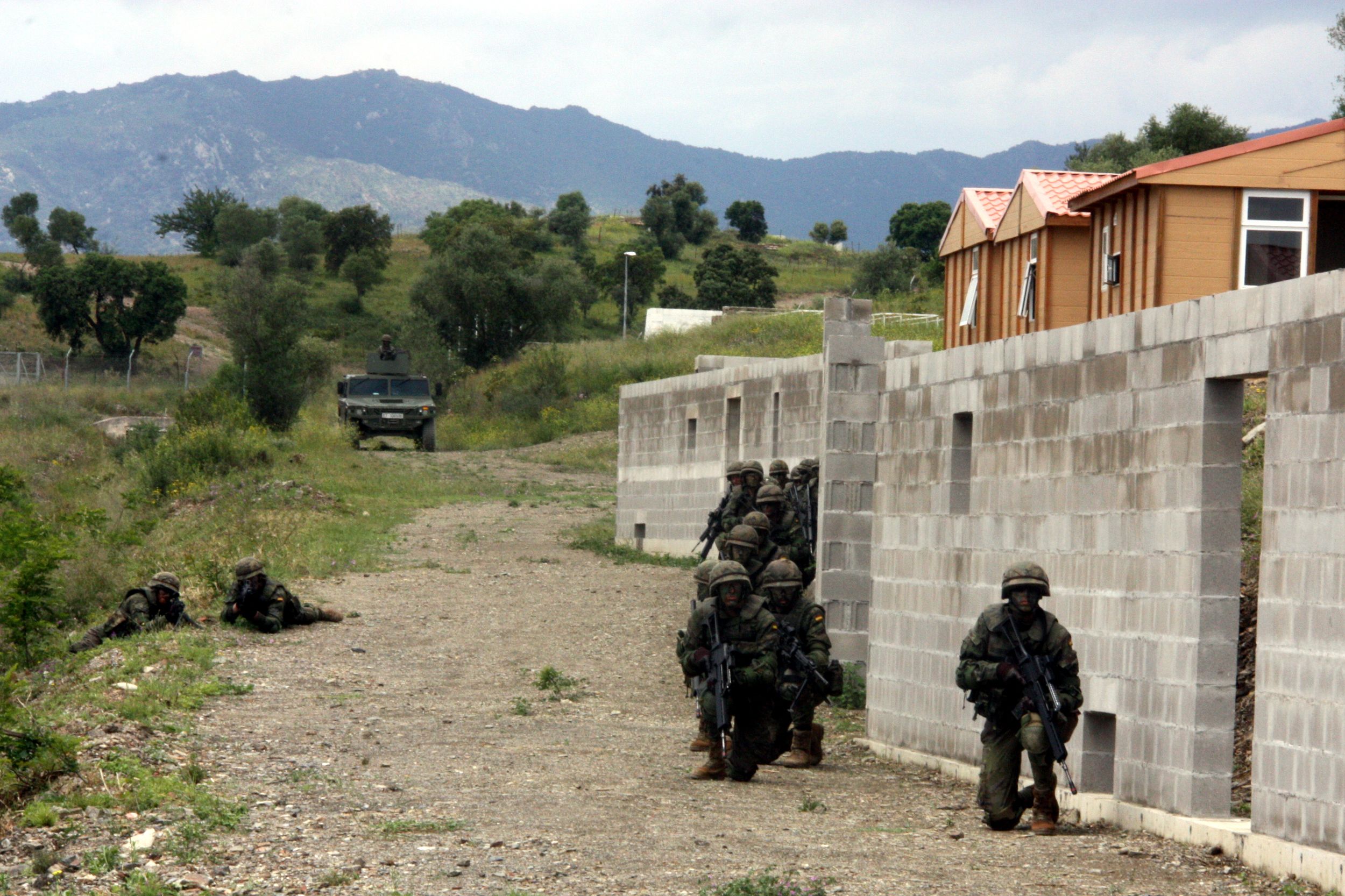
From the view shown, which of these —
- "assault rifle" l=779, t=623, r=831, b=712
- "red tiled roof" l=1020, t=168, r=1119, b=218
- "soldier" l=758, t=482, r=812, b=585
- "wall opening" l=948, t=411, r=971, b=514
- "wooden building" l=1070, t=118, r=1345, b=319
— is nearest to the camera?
"assault rifle" l=779, t=623, r=831, b=712

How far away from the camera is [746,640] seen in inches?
391

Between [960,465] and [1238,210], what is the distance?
11.3 metres

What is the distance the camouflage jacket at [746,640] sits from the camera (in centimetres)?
983

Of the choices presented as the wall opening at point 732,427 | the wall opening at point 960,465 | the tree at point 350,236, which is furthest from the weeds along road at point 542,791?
the tree at point 350,236

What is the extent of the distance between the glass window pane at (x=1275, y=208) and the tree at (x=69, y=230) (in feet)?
299

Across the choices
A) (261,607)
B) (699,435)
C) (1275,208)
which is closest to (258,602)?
(261,607)

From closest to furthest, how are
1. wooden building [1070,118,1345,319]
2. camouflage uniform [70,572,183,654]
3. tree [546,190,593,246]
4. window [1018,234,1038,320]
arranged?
camouflage uniform [70,572,183,654] < wooden building [1070,118,1345,319] < window [1018,234,1038,320] < tree [546,190,593,246]

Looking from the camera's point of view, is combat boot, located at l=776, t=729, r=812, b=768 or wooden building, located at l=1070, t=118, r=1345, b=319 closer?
combat boot, located at l=776, t=729, r=812, b=768

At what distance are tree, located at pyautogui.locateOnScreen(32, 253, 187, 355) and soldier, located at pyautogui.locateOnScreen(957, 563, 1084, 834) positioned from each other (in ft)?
213

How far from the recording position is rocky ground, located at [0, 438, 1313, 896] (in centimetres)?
711

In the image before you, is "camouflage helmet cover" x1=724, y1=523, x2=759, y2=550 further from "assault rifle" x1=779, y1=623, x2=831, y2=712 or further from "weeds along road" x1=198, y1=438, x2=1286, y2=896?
"weeds along road" x1=198, y1=438, x2=1286, y2=896

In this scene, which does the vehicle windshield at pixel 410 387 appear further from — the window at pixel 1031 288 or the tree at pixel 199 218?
the tree at pixel 199 218

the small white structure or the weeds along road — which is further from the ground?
the small white structure

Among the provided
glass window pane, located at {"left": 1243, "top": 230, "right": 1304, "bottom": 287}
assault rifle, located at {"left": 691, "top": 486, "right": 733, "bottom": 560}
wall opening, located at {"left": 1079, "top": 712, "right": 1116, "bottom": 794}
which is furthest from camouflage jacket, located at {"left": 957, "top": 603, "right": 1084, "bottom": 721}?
glass window pane, located at {"left": 1243, "top": 230, "right": 1304, "bottom": 287}
